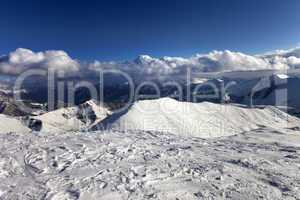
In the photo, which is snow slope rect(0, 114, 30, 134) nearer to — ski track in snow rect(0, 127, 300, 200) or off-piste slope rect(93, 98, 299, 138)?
off-piste slope rect(93, 98, 299, 138)

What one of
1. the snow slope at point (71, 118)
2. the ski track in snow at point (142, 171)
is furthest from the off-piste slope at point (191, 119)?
the snow slope at point (71, 118)

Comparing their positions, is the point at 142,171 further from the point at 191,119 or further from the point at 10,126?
the point at 10,126

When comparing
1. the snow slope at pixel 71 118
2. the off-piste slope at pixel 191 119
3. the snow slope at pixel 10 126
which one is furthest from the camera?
the snow slope at pixel 71 118

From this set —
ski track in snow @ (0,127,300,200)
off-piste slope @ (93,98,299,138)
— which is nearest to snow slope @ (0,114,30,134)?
off-piste slope @ (93,98,299,138)

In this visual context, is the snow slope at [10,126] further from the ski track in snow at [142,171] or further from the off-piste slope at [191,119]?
the ski track in snow at [142,171]

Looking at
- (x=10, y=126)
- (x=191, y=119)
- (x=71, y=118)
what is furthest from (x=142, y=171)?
(x=71, y=118)

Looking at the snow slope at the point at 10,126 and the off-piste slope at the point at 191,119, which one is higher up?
the off-piste slope at the point at 191,119

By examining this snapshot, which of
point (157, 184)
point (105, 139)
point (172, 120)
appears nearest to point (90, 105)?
point (172, 120)
